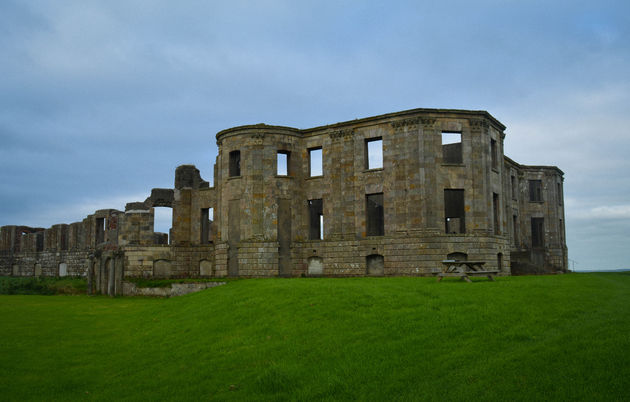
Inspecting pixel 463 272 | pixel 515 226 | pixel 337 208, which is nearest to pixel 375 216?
pixel 337 208

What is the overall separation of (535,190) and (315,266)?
23138 millimetres

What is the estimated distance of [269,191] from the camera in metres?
33.5

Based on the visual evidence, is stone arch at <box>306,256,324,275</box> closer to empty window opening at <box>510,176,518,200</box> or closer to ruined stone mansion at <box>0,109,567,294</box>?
ruined stone mansion at <box>0,109,567,294</box>

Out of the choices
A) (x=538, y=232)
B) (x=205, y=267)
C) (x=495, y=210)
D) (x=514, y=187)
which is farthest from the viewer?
(x=538, y=232)

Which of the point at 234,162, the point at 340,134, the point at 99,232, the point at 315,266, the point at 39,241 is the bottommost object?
the point at 315,266

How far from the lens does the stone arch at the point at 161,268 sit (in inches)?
1382

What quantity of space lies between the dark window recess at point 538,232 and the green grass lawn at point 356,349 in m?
30.7

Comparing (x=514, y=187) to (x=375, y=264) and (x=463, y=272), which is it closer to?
(x=375, y=264)

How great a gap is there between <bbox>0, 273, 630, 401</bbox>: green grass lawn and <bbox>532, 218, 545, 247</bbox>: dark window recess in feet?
101

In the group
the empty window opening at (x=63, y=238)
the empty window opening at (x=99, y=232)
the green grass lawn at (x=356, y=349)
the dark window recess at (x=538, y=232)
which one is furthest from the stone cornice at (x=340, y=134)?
the empty window opening at (x=63, y=238)

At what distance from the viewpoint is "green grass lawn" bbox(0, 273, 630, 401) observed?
26.0 feet

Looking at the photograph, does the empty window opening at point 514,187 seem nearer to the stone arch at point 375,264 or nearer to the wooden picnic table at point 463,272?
the stone arch at point 375,264

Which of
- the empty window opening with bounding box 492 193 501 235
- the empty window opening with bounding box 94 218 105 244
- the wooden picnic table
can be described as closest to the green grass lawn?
the wooden picnic table

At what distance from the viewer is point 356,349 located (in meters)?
9.98
